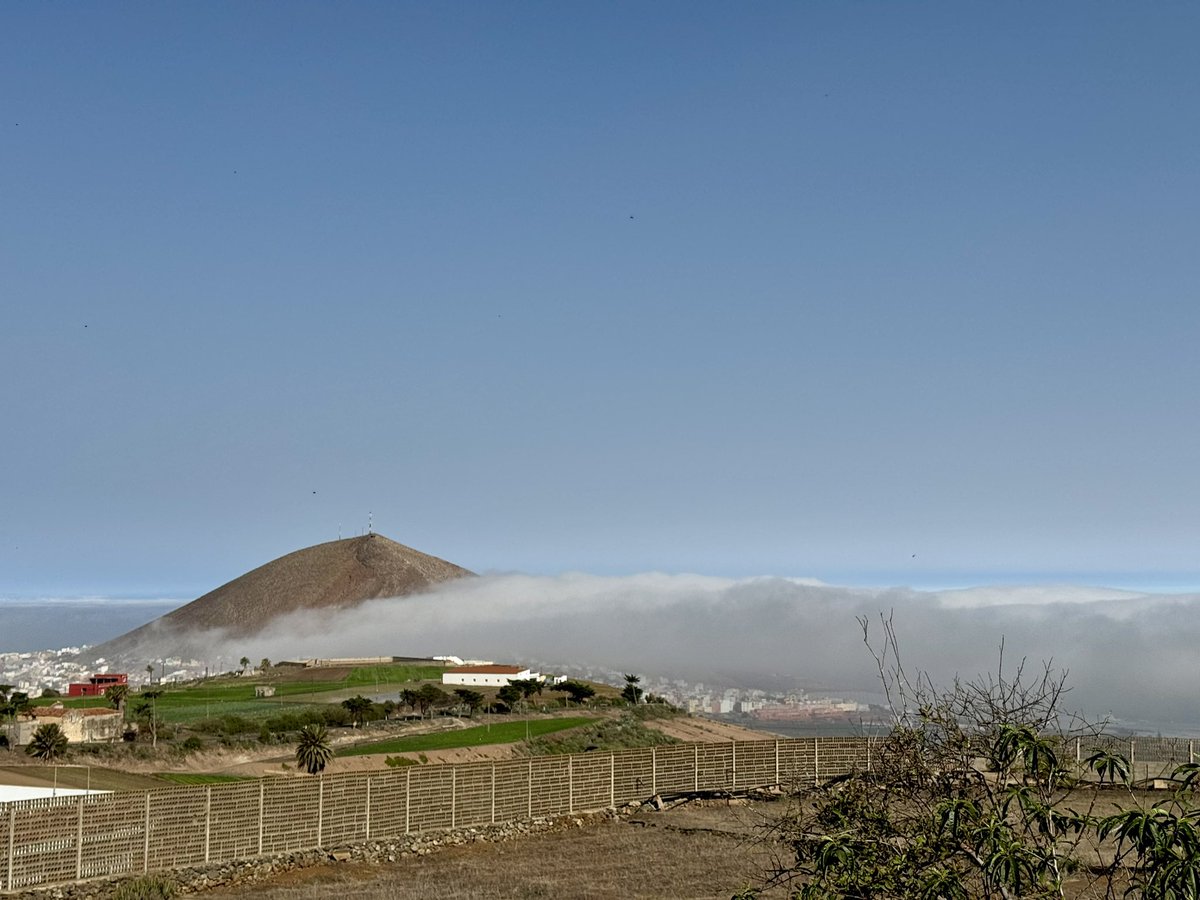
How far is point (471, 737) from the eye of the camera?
7288 centimetres

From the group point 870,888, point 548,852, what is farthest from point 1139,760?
point 870,888

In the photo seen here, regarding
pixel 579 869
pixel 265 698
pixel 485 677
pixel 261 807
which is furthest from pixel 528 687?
pixel 579 869

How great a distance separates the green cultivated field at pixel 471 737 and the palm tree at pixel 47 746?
1440 centimetres

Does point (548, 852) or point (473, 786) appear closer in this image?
point (548, 852)

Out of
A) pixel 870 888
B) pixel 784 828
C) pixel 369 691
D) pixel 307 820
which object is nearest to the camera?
pixel 870 888

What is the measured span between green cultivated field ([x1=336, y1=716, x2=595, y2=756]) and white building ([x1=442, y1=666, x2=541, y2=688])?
48.2m

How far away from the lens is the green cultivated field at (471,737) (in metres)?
66.1

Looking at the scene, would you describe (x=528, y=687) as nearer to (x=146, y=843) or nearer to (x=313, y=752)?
(x=313, y=752)

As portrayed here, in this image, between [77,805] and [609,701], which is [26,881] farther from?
[609,701]

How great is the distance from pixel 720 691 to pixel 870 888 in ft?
539

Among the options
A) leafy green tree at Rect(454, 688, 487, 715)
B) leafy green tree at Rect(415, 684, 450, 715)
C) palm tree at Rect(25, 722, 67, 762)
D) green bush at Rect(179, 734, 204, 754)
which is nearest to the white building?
leafy green tree at Rect(415, 684, 450, 715)

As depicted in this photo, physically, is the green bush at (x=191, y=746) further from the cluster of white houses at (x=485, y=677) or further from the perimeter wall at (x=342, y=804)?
the cluster of white houses at (x=485, y=677)

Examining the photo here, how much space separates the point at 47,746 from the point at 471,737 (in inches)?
1022

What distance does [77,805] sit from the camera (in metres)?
22.6
